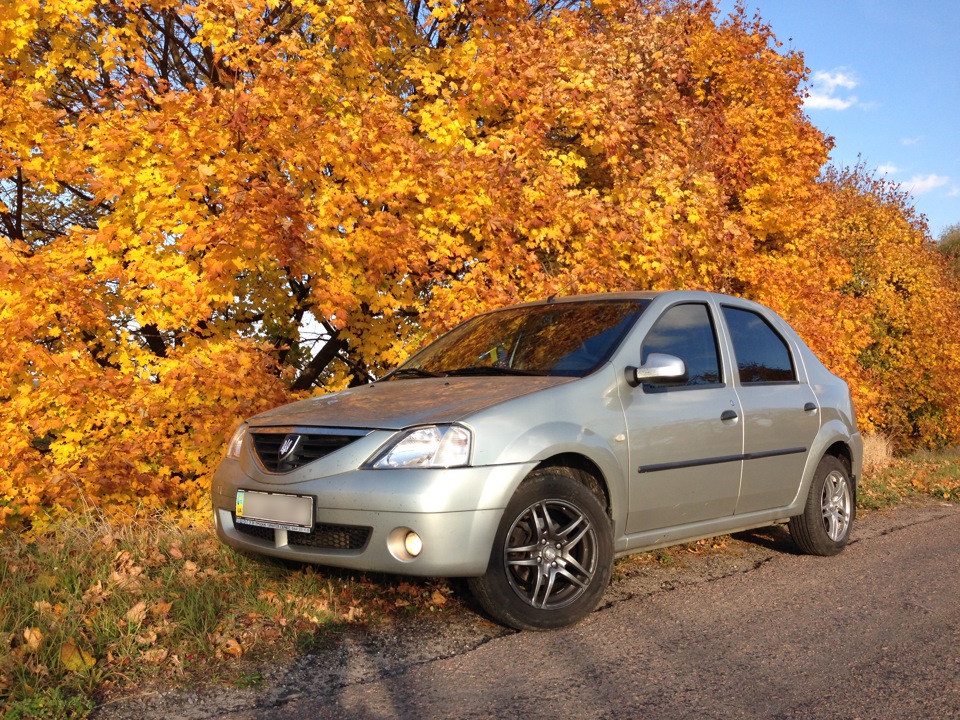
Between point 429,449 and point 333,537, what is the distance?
0.60 metres

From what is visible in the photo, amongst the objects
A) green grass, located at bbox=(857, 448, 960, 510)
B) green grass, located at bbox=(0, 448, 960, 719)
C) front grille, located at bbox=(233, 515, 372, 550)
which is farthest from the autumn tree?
front grille, located at bbox=(233, 515, 372, 550)

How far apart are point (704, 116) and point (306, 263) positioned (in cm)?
999

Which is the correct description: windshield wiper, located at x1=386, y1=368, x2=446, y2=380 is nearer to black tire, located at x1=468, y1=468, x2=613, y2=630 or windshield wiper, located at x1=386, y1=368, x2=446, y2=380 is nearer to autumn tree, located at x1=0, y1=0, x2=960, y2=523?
black tire, located at x1=468, y1=468, x2=613, y2=630

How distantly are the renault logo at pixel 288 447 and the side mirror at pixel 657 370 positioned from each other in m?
1.72

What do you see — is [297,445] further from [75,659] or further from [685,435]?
[685,435]

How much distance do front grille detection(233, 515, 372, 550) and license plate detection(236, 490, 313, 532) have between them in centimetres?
5

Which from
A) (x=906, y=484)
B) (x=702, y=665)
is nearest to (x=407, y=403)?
(x=702, y=665)

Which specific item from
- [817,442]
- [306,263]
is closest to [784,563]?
[817,442]

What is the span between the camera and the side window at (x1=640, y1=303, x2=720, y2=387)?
523 cm

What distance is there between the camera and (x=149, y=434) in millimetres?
8469

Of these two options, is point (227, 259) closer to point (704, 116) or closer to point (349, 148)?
point (349, 148)

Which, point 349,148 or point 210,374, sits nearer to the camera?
point 210,374

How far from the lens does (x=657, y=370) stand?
472cm

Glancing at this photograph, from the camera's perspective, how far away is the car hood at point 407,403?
422cm
